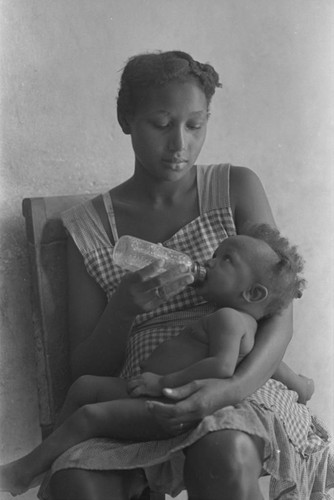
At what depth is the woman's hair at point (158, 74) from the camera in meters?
2.08

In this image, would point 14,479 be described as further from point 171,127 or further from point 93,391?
point 171,127

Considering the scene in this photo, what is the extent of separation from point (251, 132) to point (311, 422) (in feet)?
3.61

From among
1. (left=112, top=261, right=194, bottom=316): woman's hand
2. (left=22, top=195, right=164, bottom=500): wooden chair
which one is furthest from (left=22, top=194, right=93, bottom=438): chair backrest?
(left=112, top=261, right=194, bottom=316): woman's hand

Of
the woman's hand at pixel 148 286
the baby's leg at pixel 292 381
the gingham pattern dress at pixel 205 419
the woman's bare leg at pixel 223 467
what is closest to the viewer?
the woman's bare leg at pixel 223 467

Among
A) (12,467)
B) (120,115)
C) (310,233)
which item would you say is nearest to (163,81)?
(120,115)

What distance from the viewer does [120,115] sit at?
7.21 feet

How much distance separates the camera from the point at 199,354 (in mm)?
1856

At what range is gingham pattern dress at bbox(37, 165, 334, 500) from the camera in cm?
173

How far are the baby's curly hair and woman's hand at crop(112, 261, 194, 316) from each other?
0.67 ft

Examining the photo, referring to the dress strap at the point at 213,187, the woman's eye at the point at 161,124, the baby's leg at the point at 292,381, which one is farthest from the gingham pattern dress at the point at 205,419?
the woman's eye at the point at 161,124

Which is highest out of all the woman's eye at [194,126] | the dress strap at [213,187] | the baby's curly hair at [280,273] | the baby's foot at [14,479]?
the woman's eye at [194,126]

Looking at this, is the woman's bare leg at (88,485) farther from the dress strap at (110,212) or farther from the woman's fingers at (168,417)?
the dress strap at (110,212)

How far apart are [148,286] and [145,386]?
0.21 metres

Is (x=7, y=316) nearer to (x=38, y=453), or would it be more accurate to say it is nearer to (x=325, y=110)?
(x=38, y=453)
